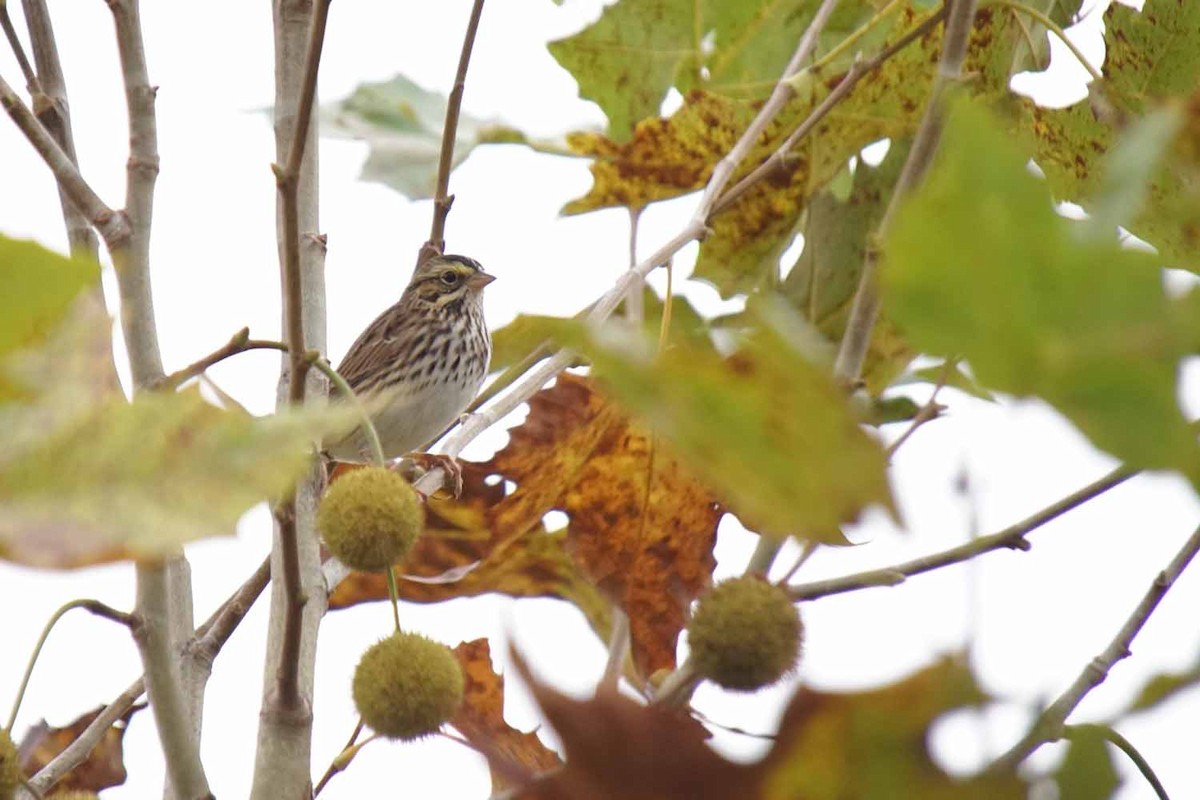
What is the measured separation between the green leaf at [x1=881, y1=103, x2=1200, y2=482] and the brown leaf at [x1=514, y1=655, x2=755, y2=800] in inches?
13.3

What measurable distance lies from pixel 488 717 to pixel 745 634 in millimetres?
1018

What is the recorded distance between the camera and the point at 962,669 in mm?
Answer: 795

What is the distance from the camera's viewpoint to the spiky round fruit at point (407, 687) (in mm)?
1827

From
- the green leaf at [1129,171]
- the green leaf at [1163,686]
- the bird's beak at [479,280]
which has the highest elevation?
the bird's beak at [479,280]

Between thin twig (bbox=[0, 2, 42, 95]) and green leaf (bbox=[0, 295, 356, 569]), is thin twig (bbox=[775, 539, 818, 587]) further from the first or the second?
thin twig (bbox=[0, 2, 42, 95])

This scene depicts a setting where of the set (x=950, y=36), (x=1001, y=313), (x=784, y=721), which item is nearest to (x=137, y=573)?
→ (x=950, y=36)

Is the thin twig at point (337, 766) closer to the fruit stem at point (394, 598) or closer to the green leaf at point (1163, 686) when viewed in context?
the fruit stem at point (394, 598)

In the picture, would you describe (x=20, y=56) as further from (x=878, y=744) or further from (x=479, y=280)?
(x=479, y=280)

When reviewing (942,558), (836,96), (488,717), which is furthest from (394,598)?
(836,96)

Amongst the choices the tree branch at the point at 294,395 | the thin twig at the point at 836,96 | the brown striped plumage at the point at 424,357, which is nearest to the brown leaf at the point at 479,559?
the tree branch at the point at 294,395

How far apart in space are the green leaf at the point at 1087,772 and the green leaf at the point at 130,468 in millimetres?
429

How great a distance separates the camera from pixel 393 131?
3.96 m

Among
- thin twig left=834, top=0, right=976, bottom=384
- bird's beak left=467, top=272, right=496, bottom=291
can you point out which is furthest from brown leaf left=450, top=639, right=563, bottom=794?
bird's beak left=467, top=272, right=496, bottom=291

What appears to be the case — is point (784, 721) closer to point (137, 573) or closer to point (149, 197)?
point (137, 573)
